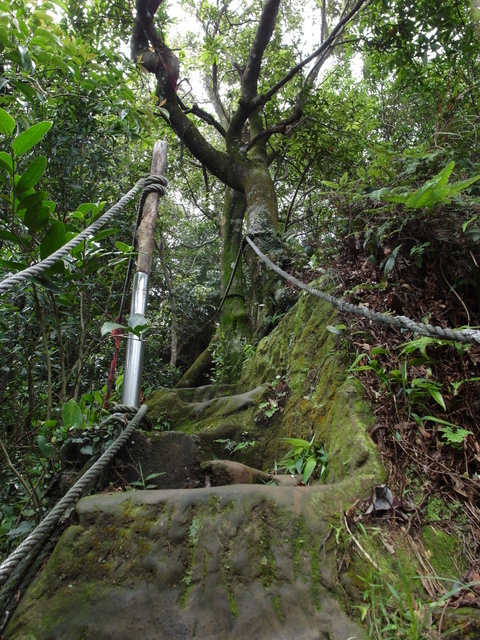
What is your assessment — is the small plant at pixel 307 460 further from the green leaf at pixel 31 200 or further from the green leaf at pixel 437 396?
the green leaf at pixel 31 200

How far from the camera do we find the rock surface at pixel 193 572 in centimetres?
→ 129

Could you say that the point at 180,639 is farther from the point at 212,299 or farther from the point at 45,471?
the point at 212,299

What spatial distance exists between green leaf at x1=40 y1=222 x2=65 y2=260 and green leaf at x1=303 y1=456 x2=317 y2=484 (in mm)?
1590

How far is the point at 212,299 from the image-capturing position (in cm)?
1162

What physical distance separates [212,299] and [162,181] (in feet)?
28.1

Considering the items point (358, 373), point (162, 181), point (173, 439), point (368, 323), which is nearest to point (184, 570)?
point (173, 439)

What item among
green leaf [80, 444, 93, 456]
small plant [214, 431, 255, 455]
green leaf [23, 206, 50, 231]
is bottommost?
small plant [214, 431, 255, 455]

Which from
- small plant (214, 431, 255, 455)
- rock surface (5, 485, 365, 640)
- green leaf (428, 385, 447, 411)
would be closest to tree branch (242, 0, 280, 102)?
small plant (214, 431, 255, 455)

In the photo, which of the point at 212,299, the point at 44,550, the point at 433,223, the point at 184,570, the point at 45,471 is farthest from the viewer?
the point at 212,299

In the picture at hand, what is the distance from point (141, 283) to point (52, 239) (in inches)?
44.2

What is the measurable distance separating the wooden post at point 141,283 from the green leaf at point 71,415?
438 millimetres

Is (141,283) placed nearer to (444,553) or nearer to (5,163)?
(5,163)

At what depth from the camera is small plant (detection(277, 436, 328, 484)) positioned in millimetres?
2135

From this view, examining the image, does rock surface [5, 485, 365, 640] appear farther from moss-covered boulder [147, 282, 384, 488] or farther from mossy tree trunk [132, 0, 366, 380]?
mossy tree trunk [132, 0, 366, 380]
